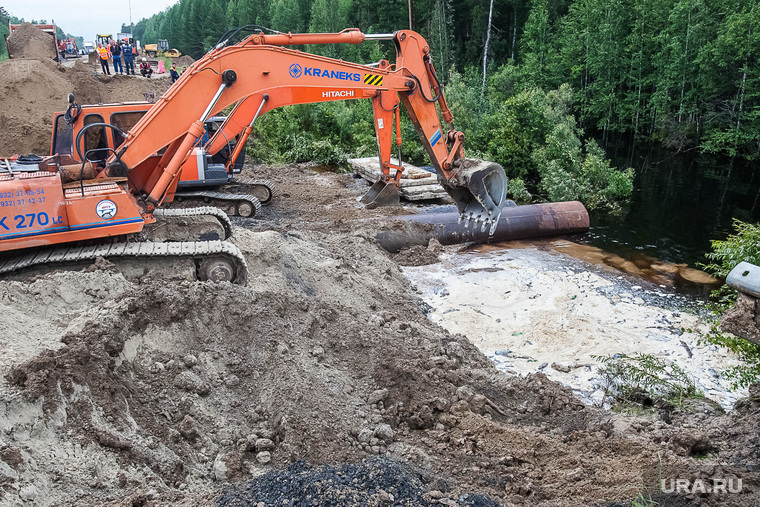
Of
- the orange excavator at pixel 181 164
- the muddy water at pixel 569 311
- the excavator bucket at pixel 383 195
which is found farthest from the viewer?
the excavator bucket at pixel 383 195

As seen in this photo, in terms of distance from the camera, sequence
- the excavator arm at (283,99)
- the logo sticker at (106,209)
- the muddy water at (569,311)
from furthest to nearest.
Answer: the excavator arm at (283,99), the muddy water at (569,311), the logo sticker at (106,209)

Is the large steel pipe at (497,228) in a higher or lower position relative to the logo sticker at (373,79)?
lower

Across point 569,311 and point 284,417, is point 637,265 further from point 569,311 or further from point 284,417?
point 284,417

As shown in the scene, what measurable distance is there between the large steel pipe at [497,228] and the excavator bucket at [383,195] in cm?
148

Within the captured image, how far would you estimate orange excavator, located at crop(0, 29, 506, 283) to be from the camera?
7176 millimetres

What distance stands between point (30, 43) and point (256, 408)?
34.2 metres

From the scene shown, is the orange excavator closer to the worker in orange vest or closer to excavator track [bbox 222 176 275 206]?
excavator track [bbox 222 176 275 206]

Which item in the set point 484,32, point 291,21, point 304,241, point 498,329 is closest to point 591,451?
point 498,329

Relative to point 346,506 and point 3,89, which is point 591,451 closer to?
point 346,506

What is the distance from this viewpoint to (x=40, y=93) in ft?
75.3

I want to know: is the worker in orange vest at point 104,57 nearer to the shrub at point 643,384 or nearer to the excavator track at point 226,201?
the excavator track at point 226,201

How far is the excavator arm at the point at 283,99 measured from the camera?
316 inches

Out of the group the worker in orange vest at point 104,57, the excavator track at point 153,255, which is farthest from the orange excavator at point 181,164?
the worker in orange vest at point 104,57

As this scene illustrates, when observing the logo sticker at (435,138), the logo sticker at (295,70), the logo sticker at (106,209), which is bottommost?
the logo sticker at (106,209)
